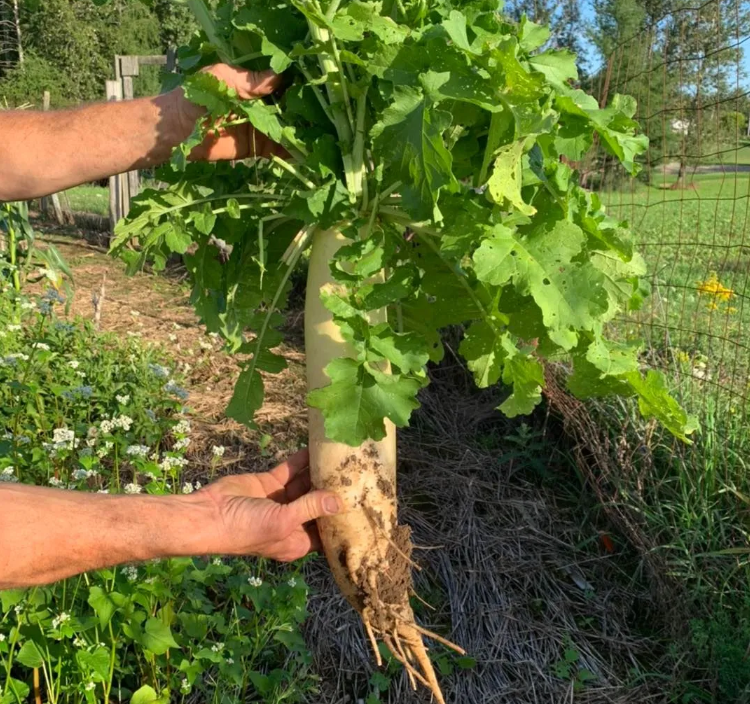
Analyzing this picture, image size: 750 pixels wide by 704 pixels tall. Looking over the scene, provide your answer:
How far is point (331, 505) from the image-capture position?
7.28ft

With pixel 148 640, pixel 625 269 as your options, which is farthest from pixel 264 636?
pixel 625 269

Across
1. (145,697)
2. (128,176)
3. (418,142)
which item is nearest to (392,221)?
(418,142)

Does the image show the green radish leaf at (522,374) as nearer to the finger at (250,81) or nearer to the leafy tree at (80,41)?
the finger at (250,81)

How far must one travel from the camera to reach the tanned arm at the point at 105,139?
7.25 ft

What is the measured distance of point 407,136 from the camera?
1.66 m

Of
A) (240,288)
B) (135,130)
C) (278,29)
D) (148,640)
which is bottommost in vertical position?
(148,640)

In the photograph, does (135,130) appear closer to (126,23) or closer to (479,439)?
(479,439)

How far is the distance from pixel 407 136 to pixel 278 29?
0.58 m

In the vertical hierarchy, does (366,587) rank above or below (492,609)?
above

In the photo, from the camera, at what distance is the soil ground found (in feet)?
10.5

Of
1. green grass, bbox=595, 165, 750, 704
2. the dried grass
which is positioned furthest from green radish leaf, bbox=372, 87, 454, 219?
the dried grass

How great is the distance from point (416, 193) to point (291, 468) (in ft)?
3.82

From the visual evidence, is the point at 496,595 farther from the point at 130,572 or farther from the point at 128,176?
the point at 128,176

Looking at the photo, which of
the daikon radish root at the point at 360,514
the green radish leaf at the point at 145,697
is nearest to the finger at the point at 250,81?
the daikon radish root at the point at 360,514
